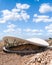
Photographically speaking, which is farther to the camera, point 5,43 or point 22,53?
point 5,43

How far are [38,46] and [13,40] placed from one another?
9.67 feet

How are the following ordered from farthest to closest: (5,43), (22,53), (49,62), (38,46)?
(5,43) < (38,46) < (22,53) < (49,62)

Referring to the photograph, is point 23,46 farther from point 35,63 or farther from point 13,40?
point 35,63

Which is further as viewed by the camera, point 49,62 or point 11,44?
point 11,44

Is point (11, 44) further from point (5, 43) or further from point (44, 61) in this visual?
point (44, 61)

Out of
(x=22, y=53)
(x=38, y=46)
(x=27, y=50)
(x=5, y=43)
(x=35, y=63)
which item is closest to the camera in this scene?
(x=35, y=63)

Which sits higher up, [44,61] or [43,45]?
[43,45]

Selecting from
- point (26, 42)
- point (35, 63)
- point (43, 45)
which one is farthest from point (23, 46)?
point (35, 63)

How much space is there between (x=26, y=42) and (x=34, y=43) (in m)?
0.93

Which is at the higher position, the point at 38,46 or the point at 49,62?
the point at 38,46

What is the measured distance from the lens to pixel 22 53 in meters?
18.4

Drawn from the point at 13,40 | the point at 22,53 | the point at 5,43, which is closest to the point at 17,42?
the point at 13,40

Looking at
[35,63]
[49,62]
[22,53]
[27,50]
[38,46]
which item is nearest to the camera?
[49,62]

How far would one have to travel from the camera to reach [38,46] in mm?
21172
